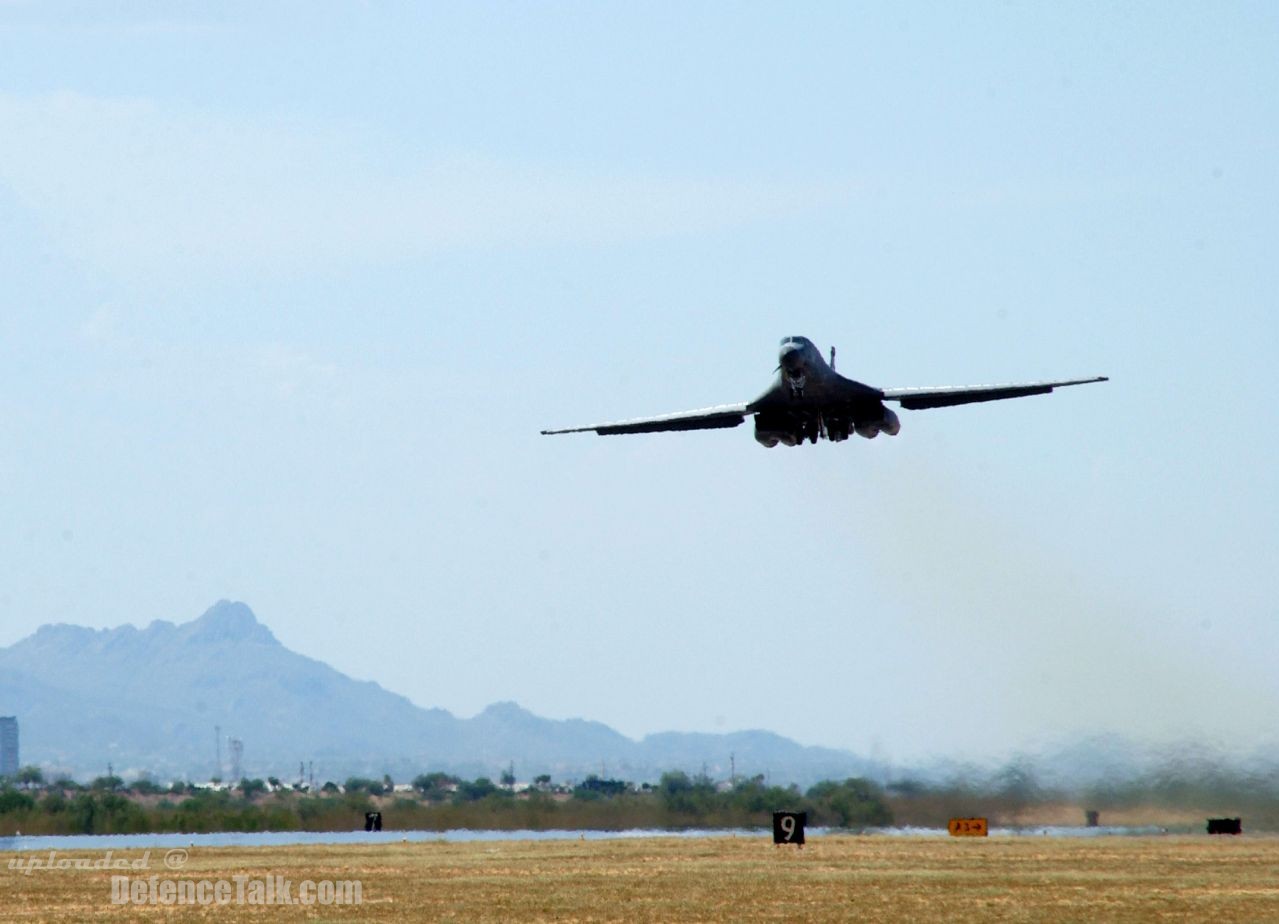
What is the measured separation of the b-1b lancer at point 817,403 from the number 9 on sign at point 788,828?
28252 mm

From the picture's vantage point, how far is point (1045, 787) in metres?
76.9

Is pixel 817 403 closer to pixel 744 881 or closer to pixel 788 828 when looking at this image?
pixel 744 881

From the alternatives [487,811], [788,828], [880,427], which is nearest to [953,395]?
[880,427]

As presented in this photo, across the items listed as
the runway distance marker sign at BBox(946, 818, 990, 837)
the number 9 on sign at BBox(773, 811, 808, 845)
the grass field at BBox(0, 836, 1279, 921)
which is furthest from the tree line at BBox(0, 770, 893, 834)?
the grass field at BBox(0, 836, 1279, 921)

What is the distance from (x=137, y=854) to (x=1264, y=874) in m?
41.6

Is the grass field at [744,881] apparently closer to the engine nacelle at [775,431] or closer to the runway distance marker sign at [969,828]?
the runway distance marker sign at [969,828]

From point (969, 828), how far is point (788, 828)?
815cm

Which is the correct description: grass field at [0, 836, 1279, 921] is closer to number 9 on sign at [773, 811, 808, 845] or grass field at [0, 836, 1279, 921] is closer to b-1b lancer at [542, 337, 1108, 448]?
number 9 on sign at [773, 811, 808, 845]

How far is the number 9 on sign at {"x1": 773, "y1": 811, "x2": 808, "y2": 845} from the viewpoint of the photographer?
75.0m

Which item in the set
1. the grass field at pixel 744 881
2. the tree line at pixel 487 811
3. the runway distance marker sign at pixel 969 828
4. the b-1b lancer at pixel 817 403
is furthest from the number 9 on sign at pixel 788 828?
the b-1b lancer at pixel 817 403

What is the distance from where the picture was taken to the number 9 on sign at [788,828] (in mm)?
75000

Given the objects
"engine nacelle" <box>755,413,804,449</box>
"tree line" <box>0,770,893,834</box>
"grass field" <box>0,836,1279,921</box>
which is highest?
"engine nacelle" <box>755,413,804,449</box>

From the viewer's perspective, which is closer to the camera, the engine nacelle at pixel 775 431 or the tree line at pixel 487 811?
the engine nacelle at pixel 775 431

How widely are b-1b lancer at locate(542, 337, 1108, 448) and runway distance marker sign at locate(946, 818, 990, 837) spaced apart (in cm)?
3329
